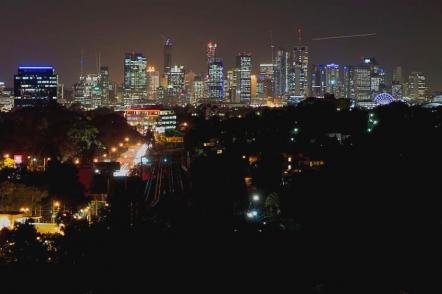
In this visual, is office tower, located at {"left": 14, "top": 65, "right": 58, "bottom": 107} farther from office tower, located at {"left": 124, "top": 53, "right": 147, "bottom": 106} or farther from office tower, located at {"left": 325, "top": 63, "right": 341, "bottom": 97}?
office tower, located at {"left": 325, "top": 63, "right": 341, "bottom": 97}

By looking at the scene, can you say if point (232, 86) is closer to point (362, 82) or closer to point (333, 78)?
point (333, 78)

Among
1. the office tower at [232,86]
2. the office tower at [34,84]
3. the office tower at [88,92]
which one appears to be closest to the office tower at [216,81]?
the office tower at [232,86]

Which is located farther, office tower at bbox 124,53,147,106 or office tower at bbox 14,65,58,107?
office tower at bbox 124,53,147,106

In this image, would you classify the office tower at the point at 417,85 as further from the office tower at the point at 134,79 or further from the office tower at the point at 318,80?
the office tower at the point at 134,79

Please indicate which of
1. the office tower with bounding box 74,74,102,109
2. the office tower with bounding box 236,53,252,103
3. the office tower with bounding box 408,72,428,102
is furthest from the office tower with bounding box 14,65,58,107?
the office tower with bounding box 408,72,428,102

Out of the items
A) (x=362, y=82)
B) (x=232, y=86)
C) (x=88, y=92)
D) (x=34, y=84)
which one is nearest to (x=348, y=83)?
(x=362, y=82)
